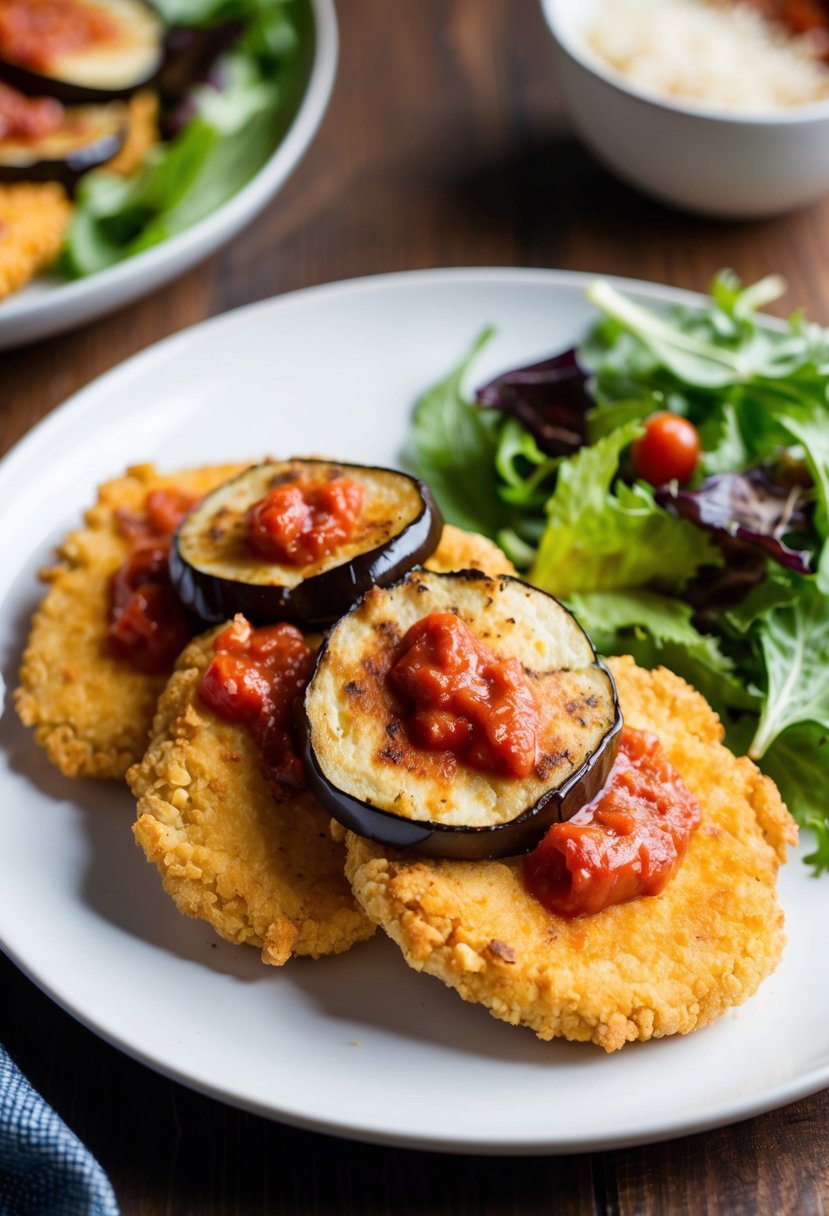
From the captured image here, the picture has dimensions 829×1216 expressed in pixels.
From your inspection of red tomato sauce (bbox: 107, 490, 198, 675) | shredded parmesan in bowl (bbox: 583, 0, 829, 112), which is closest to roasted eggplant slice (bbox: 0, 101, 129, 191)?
red tomato sauce (bbox: 107, 490, 198, 675)

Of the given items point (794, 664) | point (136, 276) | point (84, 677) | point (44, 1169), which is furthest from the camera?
point (136, 276)

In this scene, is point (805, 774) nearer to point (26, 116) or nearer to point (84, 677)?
point (84, 677)

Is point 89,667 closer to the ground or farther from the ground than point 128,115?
closer to the ground

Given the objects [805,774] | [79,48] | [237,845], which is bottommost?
[805,774]

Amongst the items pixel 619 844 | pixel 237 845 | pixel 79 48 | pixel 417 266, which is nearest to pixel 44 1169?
pixel 237 845

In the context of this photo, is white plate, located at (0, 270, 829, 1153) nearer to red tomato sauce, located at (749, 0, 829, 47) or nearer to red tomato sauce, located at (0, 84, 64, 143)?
red tomato sauce, located at (0, 84, 64, 143)

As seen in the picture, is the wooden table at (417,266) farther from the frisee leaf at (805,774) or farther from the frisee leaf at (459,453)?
the frisee leaf at (459,453)

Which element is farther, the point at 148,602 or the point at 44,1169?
the point at 148,602
